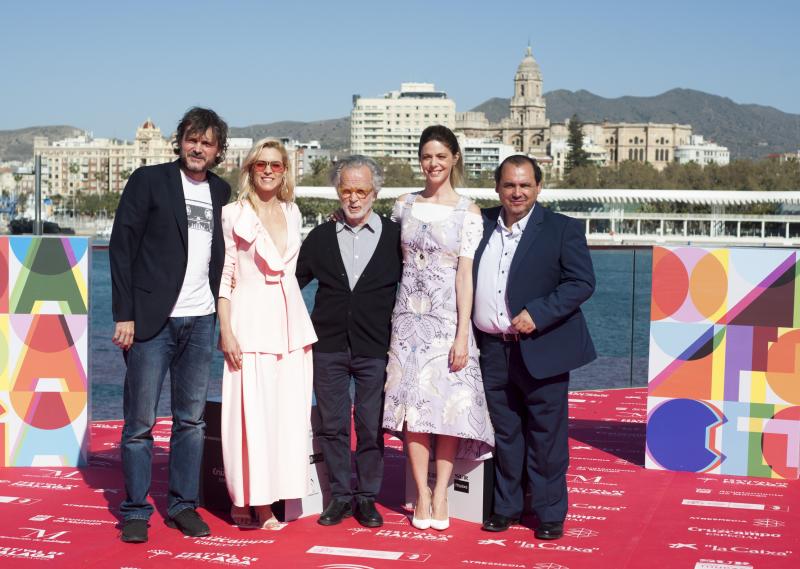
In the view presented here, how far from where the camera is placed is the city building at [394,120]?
14607 cm

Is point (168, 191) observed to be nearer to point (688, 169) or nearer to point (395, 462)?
point (395, 462)

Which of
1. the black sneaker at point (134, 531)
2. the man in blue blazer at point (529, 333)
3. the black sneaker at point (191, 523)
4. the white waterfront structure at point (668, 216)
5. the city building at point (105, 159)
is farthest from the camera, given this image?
the city building at point (105, 159)

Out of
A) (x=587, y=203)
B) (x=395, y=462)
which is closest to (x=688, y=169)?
(x=587, y=203)

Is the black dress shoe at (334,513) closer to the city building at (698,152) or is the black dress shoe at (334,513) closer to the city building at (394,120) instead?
the city building at (394,120)

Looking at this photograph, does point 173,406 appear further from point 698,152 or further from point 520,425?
point 698,152

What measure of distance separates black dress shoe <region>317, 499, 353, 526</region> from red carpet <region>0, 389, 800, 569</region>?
0.03m

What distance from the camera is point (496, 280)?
3758 mm

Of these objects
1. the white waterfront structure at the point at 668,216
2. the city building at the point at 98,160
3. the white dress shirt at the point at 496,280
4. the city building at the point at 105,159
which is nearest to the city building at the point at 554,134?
the city building at the point at 105,159

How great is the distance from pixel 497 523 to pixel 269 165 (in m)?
1.40

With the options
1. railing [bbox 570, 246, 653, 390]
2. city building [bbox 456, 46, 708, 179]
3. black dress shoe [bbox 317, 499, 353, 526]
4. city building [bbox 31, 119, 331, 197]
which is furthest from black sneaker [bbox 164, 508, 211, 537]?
city building [bbox 456, 46, 708, 179]

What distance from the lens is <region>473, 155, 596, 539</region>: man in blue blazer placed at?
3.71 metres

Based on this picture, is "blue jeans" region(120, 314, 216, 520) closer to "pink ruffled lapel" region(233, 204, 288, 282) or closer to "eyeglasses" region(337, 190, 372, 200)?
"pink ruffled lapel" region(233, 204, 288, 282)

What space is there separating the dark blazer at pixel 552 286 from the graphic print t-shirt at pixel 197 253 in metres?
0.90

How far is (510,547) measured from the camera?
3.55 metres
